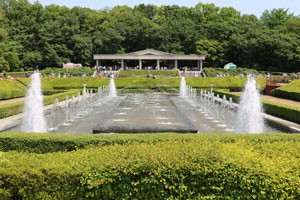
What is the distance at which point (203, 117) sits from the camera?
523 inches

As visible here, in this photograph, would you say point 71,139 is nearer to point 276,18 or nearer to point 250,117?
point 250,117

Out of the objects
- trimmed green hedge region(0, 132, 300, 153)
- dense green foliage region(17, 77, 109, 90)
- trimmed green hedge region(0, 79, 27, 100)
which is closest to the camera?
trimmed green hedge region(0, 132, 300, 153)

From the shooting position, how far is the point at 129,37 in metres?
61.9

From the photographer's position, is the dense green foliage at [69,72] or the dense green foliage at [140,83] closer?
the dense green foliage at [140,83]

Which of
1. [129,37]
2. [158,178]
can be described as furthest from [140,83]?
[129,37]

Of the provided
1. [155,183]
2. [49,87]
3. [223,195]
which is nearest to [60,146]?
[155,183]

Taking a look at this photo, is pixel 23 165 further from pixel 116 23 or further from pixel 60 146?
pixel 116 23

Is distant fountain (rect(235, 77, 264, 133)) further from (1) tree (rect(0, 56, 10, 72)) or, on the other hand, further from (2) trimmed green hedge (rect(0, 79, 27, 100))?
(1) tree (rect(0, 56, 10, 72))

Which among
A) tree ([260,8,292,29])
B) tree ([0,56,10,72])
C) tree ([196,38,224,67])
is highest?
tree ([260,8,292,29])

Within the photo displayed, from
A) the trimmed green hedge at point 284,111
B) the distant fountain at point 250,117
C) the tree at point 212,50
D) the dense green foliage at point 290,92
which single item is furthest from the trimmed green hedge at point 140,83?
the tree at point 212,50

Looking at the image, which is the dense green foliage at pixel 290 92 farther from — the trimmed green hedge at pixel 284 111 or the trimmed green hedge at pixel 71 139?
the trimmed green hedge at pixel 71 139

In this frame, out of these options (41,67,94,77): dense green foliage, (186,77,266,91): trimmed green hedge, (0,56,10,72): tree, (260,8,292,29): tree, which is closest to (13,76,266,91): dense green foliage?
(186,77,266,91): trimmed green hedge

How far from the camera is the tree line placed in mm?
52312

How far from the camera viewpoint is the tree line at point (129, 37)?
52.3 m
